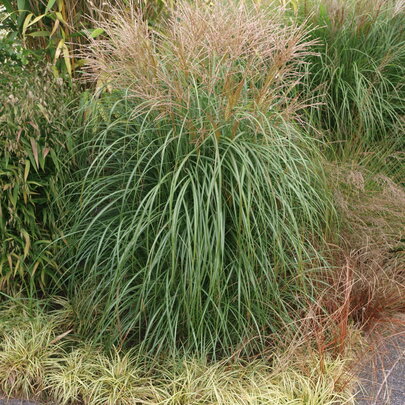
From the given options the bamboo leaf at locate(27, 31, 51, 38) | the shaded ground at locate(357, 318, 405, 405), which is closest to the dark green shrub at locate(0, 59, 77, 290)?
the bamboo leaf at locate(27, 31, 51, 38)

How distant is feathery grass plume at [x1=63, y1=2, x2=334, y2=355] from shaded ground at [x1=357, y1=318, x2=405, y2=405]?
535mm

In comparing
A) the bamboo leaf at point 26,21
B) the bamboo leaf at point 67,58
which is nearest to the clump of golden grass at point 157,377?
the bamboo leaf at point 67,58

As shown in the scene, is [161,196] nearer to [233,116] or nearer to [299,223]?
[233,116]

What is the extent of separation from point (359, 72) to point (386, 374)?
254 centimetres

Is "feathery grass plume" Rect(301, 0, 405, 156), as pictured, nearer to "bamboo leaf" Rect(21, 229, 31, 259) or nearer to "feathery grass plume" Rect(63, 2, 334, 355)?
"feathery grass plume" Rect(63, 2, 334, 355)

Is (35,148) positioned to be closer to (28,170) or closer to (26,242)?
(28,170)

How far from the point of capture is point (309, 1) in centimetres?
525

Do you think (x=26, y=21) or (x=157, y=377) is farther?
(x=26, y=21)

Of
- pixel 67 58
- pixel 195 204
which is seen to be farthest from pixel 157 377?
pixel 67 58

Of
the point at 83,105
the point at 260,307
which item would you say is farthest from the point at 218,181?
the point at 83,105

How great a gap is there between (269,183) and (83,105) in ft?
4.36

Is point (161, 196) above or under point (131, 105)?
under

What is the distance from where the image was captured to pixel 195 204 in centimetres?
313

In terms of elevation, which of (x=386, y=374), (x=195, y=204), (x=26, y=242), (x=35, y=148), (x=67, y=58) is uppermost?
(x=67, y=58)
